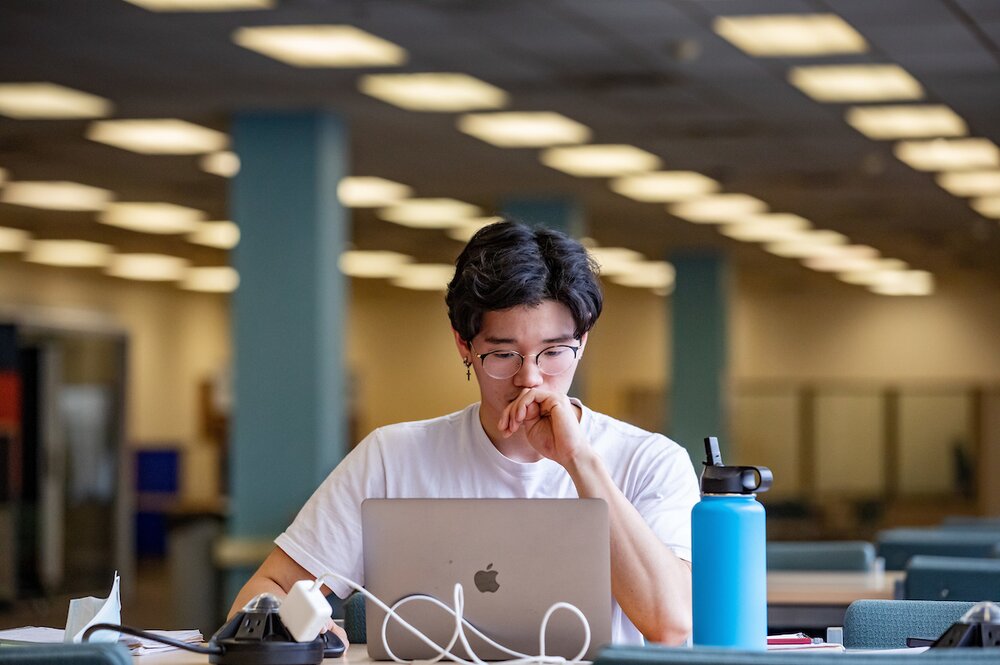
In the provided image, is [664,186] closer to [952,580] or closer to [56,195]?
[56,195]

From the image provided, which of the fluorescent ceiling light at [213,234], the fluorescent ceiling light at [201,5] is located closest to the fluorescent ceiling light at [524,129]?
the fluorescent ceiling light at [201,5]

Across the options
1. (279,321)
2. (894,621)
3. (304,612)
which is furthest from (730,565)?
(279,321)

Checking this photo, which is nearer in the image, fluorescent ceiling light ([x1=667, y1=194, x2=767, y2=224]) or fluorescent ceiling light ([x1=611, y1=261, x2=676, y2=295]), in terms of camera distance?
fluorescent ceiling light ([x1=667, y1=194, x2=767, y2=224])

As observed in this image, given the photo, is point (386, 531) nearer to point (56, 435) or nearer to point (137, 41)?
point (137, 41)

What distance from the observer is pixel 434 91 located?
297 inches

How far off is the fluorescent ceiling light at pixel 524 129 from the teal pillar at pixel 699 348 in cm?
587

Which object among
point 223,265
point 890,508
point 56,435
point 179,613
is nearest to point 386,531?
point 179,613

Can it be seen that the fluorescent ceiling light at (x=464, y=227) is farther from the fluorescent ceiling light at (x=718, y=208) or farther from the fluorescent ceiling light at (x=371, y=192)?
the fluorescent ceiling light at (x=718, y=208)

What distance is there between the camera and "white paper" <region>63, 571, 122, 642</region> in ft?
7.44

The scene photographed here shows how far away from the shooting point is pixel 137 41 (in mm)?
6449

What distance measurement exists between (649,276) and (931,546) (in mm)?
11306

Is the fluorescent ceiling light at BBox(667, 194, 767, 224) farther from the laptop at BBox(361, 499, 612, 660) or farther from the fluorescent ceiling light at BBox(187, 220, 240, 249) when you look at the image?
the laptop at BBox(361, 499, 612, 660)

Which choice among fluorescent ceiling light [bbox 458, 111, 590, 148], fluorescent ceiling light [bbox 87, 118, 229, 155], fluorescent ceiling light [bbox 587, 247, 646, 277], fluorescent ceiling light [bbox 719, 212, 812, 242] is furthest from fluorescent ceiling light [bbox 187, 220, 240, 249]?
fluorescent ceiling light [bbox 719, 212, 812, 242]

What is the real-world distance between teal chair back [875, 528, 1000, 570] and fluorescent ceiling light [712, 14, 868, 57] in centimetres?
220
